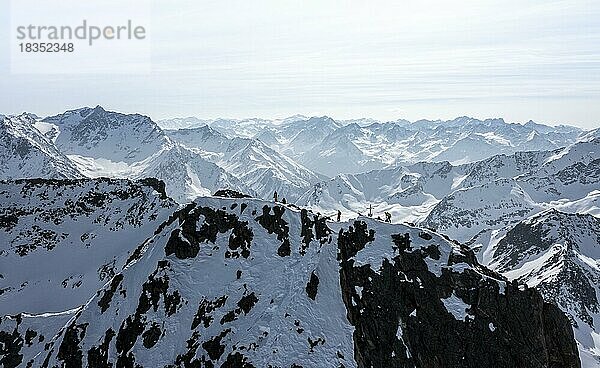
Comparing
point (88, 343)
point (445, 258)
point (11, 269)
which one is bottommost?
point (11, 269)

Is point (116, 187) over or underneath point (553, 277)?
over

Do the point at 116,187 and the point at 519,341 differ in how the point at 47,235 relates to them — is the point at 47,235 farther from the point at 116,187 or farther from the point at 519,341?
the point at 519,341

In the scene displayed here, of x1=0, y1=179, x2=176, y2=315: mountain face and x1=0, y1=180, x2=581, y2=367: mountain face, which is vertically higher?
x1=0, y1=180, x2=581, y2=367: mountain face

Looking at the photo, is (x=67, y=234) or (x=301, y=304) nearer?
(x=301, y=304)

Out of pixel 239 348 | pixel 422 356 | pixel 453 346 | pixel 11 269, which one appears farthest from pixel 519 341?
pixel 11 269

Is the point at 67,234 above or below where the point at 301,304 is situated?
below
